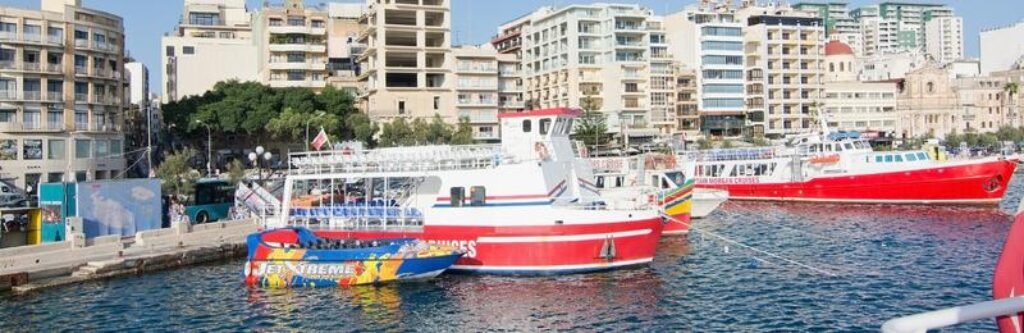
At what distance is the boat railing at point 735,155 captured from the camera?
2675 inches

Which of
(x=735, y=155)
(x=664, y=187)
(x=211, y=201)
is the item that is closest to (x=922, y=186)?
(x=735, y=155)

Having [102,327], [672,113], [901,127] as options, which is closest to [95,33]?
[102,327]

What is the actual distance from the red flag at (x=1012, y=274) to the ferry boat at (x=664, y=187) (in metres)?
31.8

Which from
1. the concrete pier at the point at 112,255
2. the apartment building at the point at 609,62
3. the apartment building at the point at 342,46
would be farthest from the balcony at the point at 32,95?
the apartment building at the point at 609,62

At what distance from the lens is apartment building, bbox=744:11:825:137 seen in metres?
115

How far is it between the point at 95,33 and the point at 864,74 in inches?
5005

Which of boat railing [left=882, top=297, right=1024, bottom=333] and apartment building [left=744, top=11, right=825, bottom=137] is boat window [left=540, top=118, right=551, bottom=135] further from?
apartment building [left=744, top=11, right=825, bottom=137]

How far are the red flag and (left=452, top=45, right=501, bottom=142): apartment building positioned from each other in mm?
85631

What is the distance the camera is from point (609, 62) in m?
106

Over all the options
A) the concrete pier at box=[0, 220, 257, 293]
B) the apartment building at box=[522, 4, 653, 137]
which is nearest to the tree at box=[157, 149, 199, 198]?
the concrete pier at box=[0, 220, 257, 293]

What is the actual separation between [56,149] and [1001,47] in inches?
7382

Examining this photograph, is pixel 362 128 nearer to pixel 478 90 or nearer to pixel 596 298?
pixel 478 90

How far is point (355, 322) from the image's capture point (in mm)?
24641

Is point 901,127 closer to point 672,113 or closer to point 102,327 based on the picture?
point 672,113
